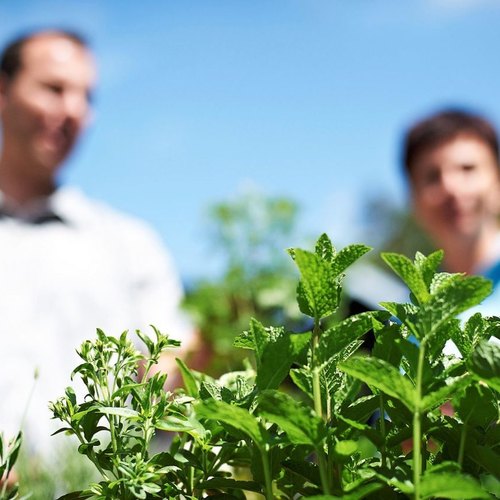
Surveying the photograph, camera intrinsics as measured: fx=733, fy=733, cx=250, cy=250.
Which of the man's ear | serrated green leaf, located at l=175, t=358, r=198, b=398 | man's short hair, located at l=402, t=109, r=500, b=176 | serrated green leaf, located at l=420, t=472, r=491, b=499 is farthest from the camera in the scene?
the man's ear

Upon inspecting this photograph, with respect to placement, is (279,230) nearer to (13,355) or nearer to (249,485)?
(13,355)

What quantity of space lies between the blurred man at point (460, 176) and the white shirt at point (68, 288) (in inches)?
45.4

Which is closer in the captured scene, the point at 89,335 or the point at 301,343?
the point at 301,343

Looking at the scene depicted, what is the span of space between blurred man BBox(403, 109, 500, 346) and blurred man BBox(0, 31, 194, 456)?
3.84ft

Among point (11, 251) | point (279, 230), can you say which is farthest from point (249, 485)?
point (11, 251)

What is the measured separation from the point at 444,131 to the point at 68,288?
5.73 ft

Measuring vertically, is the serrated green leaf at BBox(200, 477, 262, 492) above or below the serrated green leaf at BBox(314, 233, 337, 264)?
below

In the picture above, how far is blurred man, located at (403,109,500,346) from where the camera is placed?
2.93m

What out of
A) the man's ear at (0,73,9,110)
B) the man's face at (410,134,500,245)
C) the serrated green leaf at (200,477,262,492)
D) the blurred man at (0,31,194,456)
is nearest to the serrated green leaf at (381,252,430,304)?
the serrated green leaf at (200,477,262,492)

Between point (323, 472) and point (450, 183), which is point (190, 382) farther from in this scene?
point (450, 183)

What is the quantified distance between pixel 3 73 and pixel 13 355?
62.8 inches

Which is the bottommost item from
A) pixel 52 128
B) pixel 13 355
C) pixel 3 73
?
pixel 13 355

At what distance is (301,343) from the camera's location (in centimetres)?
30

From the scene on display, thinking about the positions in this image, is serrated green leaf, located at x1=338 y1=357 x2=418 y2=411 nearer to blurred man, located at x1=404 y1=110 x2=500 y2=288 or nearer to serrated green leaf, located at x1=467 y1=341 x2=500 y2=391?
serrated green leaf, located at x1=467 y1=341 x2=500 y2=391
